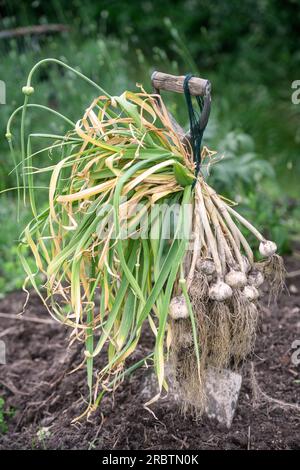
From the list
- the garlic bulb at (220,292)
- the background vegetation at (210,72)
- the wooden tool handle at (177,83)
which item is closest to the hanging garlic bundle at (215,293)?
the garlic bulb at (220,292)

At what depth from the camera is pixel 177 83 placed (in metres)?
1.97

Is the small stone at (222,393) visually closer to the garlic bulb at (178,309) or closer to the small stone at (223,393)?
the small stone at (223,393)

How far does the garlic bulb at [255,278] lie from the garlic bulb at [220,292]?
13cm

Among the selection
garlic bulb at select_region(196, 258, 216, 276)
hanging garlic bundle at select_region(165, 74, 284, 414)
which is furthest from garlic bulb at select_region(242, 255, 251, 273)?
garlic bulb at select_region(196, 258, 216, 276)

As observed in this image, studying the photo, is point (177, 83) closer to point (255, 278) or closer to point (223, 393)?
point (255, 278)

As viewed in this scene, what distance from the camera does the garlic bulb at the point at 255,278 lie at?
1903mm

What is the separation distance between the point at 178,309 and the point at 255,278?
0.87 ft

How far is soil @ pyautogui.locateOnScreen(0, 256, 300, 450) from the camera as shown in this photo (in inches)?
82.4

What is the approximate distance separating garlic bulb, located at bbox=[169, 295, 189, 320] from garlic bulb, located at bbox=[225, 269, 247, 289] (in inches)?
5.2

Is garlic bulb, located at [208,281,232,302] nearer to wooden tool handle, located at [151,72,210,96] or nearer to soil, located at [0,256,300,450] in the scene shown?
soil, located at [0,256,300,450]

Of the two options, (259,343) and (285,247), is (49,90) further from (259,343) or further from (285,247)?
(259,343)
